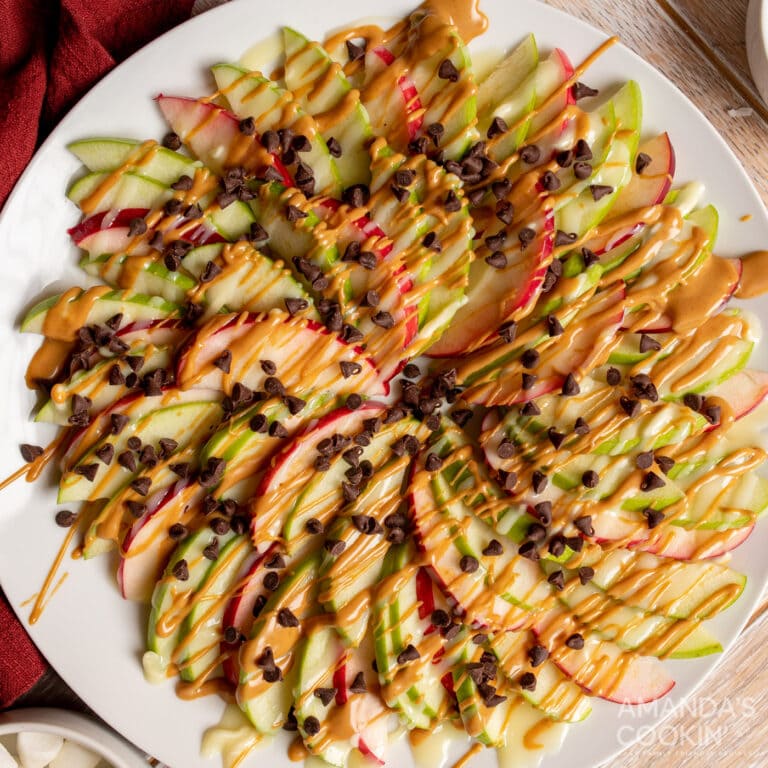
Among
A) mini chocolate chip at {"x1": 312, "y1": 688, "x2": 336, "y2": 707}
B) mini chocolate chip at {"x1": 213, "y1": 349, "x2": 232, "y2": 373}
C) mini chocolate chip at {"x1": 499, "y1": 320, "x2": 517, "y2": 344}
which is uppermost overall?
mini chocolate chip at {"x1": 213, "y1": 349, "x2": 232, "y2": 373}

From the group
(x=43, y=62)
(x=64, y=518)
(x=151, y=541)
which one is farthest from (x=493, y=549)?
(x=43, y=62)

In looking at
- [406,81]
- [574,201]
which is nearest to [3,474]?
[406,81]

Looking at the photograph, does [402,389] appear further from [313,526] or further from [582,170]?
[582,170]

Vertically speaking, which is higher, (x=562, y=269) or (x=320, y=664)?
(x=562, y=269)

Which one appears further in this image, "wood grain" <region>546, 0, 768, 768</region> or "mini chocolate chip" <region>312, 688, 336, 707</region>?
"wood grain" <region>546, 0, 768, 768</region>

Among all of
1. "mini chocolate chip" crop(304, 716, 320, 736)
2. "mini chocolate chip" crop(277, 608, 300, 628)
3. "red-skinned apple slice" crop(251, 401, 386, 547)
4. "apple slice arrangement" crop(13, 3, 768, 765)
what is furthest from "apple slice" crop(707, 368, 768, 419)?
"mini chocolate chip" crop(304, 716, 320, 736)

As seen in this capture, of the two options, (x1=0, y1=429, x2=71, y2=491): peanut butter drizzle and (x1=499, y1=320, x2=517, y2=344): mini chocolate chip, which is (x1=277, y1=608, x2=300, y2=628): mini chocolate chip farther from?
(x1=499, y1=320, x2=517, y2=344): mini chocolate chip

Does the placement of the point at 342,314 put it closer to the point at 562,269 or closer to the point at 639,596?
the point at 562,269
